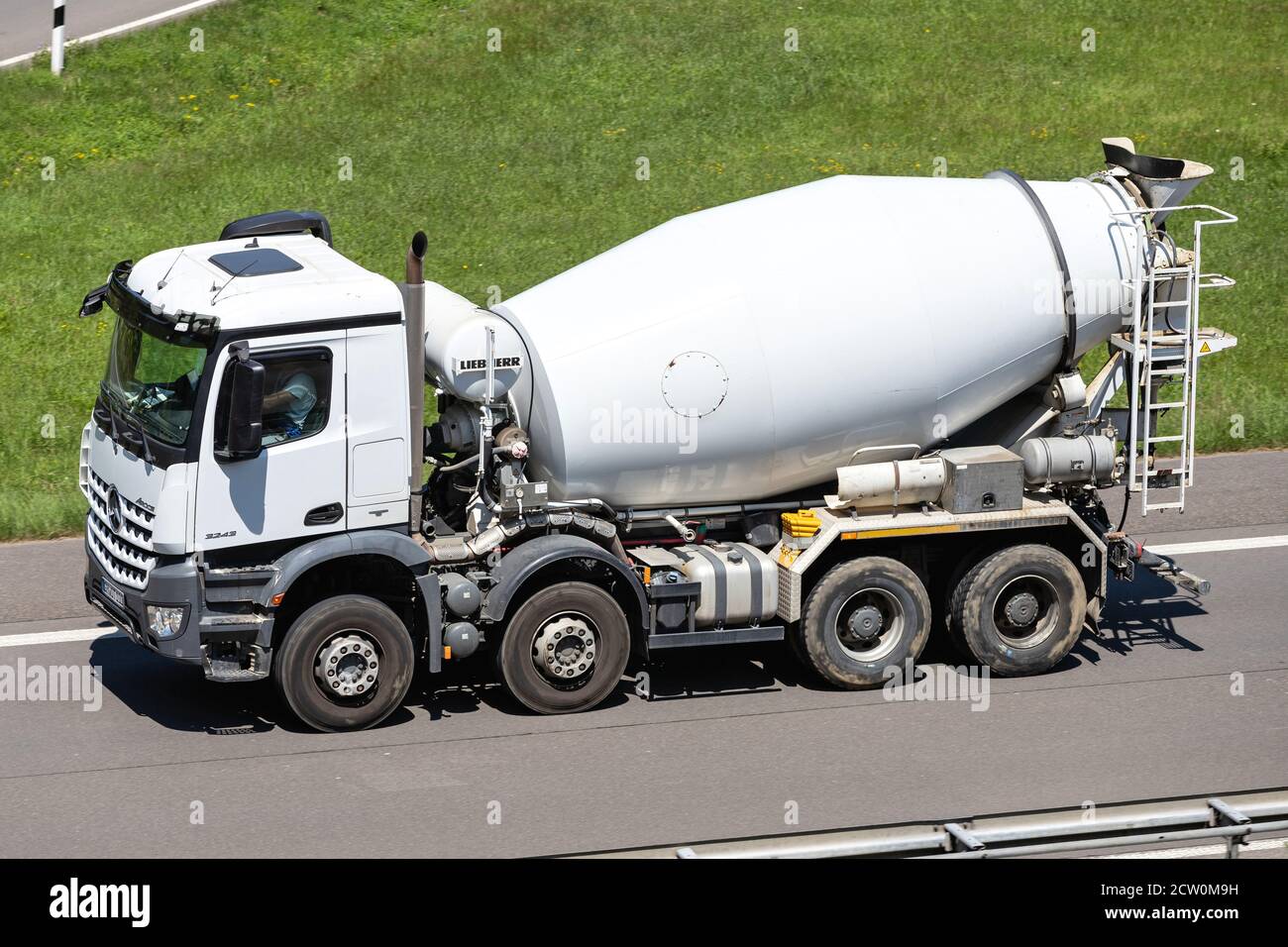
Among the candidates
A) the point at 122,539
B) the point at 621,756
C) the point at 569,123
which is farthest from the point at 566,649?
the point at 569,123

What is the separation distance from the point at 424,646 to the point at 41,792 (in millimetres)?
2662

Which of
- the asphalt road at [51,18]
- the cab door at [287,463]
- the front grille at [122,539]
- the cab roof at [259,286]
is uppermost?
the asphalt road at [51,18]

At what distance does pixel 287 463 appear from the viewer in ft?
35.8

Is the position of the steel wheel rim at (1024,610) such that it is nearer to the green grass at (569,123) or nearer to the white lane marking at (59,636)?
the white lane marking at (59,636)

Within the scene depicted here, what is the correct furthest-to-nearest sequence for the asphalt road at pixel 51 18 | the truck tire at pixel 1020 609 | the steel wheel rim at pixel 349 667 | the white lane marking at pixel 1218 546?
the asphalt road at pixel 51 18, the white lane marking at pixel 1218 546, the truck tire at pixel 1020 609, the steel wheel rim at pixel 349 667

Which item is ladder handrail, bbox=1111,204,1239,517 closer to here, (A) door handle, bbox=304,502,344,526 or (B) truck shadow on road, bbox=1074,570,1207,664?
(B) truck shadow on road, bbox=1074,570,1207,664

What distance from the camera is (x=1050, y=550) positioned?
1252 centimetres

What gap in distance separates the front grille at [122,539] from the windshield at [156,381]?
1.89 ft

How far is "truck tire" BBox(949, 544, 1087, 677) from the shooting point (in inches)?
489

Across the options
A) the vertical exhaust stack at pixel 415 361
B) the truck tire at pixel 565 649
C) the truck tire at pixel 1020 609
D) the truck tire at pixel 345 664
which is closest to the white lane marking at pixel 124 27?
the vertical exhaust stack at pixel 415 361

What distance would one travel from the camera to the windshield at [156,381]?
1079 centimetres

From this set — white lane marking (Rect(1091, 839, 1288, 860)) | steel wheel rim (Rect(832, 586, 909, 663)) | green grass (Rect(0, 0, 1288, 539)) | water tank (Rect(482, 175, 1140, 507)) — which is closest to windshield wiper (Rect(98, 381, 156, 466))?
water tank (Rect(482, 175, 1140, 507))

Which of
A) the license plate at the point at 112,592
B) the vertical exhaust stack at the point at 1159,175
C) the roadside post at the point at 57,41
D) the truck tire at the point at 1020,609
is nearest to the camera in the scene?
the license plate at the point at 112,592

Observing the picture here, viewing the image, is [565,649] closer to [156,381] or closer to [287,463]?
[287,463]
